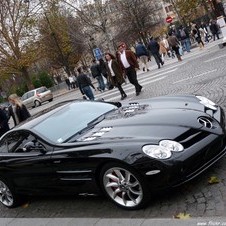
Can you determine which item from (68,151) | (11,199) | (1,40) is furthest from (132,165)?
(1,40)

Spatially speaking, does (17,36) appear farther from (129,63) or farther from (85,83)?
(129,63)

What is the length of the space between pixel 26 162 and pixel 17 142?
21.9 inches

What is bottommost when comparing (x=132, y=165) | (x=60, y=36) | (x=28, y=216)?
(x=28, y=216)

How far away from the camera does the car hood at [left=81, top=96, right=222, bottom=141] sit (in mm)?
5555

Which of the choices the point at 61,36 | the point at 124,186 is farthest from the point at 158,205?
the point at 61,36

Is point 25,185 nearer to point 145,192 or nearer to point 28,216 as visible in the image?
point 28,216

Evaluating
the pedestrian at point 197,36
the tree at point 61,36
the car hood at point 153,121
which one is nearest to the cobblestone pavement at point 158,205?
the car hood at point 153,121

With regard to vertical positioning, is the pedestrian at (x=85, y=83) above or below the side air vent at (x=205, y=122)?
above

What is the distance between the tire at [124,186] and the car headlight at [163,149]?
279 millimetres

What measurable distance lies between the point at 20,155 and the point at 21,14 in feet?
152

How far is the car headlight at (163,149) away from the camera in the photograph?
5.11 meters

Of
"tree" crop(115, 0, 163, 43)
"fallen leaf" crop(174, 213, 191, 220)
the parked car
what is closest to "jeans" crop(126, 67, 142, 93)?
"fallen leaf" crop(174, 213, 191, 220)

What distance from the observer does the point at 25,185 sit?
669 cm

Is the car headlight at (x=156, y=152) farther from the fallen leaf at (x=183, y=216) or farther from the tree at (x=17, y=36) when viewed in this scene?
the tree at (x=17, y=36)
